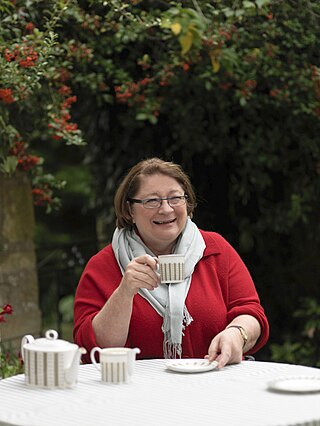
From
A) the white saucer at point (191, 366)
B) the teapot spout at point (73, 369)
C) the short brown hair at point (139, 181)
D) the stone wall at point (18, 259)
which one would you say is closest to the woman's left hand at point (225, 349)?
the white saucer at point (191, 366)

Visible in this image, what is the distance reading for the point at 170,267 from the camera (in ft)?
10.7

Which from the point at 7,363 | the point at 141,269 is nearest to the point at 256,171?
the point at 7,363

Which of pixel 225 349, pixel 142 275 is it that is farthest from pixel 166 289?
pixel 225 349

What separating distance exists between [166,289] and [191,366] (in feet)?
1.83

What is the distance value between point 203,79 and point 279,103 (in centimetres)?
43

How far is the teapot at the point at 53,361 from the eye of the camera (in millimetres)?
2842

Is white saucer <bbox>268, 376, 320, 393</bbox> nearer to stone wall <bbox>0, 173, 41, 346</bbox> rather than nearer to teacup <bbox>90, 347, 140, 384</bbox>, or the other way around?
teacup <bbox>90, 347, 140, 384</bbox>

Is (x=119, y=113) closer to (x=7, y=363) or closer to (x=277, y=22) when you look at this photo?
(x=277, y=22)

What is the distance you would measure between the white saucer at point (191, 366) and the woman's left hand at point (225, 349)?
0.03 meters

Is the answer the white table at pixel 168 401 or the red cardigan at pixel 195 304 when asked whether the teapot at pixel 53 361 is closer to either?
the white table at pixel 168 401

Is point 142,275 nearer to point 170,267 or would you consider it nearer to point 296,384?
point 170,267

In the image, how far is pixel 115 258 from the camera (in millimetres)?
3689

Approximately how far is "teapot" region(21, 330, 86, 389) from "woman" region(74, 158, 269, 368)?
488 millimetres

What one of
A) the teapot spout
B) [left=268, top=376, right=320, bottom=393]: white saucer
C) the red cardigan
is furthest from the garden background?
[left=268, top=376, right=320, bottom=393]: white saucer
